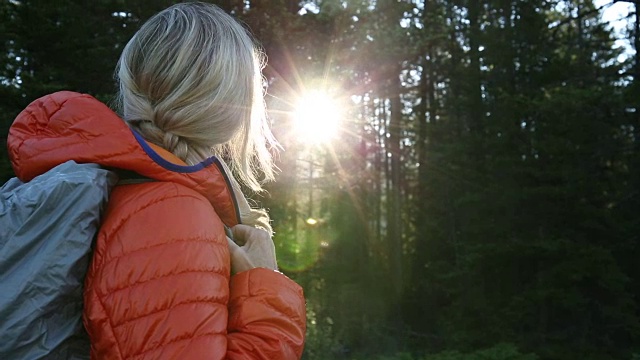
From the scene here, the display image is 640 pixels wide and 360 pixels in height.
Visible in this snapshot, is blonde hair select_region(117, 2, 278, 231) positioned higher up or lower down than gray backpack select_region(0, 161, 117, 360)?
higher up

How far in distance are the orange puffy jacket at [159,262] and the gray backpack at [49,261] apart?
0.04 m

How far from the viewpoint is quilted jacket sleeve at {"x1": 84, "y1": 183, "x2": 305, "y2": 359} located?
46.4 inches

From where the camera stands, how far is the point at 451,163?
20.4m

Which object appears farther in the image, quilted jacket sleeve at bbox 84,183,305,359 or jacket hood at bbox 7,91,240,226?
jacket hood at bbox 7,91,240,226

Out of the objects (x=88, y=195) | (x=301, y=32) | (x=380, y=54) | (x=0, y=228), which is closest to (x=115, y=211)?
(x=88, y=195)

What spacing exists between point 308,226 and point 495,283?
19.3 ft

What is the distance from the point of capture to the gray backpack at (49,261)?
1.21 meters

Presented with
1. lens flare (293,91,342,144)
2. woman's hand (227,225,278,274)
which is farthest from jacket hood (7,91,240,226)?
lens flare (293,91,342,144)

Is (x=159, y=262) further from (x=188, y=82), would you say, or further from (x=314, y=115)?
(x=314, y=115)

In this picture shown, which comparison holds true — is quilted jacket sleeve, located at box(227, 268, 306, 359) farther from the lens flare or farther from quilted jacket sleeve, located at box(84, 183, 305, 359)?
the lens flare

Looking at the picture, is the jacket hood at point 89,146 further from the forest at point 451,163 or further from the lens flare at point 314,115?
the lens flare at point 314,115

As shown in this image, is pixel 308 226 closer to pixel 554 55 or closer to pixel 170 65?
pixel 554 55

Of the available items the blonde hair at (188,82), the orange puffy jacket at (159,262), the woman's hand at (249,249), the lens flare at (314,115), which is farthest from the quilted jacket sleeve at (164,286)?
the lens flare at (314,115)

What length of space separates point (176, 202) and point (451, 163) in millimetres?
19646
